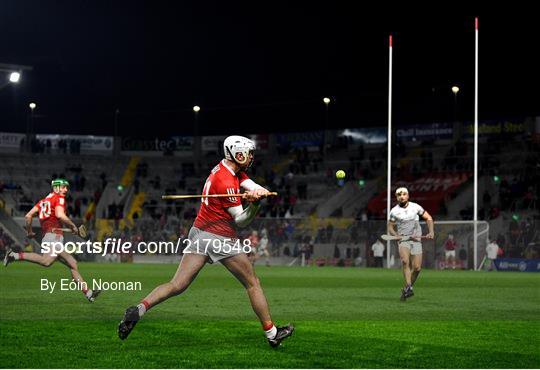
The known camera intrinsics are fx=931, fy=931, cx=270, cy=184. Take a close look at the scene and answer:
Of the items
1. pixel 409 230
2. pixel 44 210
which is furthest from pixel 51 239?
pixel 409 230

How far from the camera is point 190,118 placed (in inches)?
3356

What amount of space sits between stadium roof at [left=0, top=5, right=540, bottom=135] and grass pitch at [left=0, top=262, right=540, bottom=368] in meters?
47.1

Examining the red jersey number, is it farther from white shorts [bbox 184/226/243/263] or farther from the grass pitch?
white shorts [bbox 184/226/243/263]

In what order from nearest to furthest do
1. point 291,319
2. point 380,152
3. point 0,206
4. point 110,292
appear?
point 291,319 → point 110,292 → point 0,206 → point 380,152

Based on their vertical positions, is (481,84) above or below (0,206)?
above

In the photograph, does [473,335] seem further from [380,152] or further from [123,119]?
[123,119]

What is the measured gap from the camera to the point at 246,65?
76125mm

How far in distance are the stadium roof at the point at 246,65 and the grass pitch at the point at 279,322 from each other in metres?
47.1

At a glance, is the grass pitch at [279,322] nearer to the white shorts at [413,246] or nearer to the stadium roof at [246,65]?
the white shorts at [413,246]

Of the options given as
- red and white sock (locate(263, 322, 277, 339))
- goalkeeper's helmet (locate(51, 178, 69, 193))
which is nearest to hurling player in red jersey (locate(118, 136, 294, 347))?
red and white sock (locate(263, 322, 277, 339))

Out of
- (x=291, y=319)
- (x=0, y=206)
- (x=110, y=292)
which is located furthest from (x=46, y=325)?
(x=0, y=206)

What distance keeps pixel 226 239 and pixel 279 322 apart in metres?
3.87

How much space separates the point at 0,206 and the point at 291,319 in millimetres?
48131

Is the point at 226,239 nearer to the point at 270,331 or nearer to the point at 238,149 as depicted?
the point at 238,149
